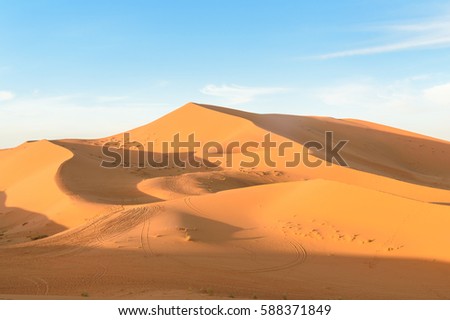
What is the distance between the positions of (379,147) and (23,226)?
2668 cm

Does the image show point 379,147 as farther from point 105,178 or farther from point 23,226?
point 23,226

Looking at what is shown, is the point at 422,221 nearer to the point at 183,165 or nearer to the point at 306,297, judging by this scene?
the point at 306,297

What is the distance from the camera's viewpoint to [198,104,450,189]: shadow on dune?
26.3 metres

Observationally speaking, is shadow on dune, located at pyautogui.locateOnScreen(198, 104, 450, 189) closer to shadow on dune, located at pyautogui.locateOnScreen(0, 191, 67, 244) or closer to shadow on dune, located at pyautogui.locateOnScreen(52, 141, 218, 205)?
shadow on dune, located at pyautogui.locateOnScreen(52, 141, 218, 205)

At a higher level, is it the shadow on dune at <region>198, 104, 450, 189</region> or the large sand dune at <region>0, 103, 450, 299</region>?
the shadow on dune at <region>198, 104, 450, 189</region>

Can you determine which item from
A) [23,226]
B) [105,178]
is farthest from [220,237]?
[105,178]

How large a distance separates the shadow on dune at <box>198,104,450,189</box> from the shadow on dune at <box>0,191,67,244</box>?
585 inches

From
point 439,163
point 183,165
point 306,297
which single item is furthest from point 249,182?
point 439,163

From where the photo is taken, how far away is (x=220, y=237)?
9867mm

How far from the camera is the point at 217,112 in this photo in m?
33.1

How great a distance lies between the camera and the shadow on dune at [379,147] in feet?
86.4

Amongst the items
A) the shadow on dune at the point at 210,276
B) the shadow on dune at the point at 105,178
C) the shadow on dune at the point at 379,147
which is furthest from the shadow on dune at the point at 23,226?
the shadow on dune at the point at 379,147

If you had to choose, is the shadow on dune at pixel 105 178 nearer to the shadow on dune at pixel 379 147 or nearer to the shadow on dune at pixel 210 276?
the shadow on dune at pixel 210 276

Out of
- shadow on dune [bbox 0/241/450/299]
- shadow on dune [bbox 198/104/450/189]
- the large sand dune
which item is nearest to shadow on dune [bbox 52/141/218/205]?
the large sand dune
